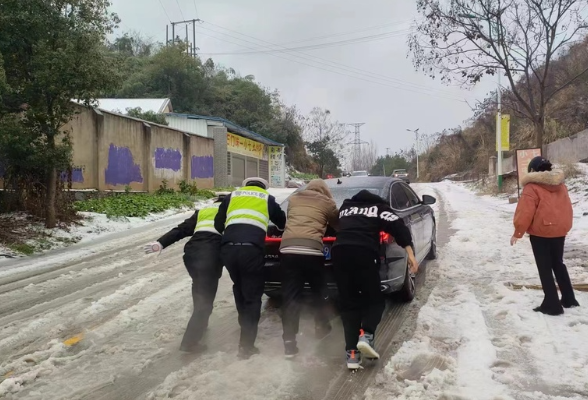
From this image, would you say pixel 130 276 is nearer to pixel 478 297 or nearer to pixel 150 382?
pixel 150 382

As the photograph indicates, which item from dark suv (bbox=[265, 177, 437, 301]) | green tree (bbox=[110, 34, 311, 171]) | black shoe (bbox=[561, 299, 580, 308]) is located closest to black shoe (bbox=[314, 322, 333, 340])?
dark suv (bbox=[265, 177, 437, 301])

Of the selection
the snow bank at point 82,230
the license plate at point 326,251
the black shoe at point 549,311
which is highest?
the license plate at point 326,251

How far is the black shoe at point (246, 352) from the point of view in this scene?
4.45 m

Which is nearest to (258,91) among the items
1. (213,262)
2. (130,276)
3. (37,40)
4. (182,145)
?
(182,145)

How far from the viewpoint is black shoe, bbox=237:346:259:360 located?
14.6 feet

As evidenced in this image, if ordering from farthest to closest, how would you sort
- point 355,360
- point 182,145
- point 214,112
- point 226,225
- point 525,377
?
point 214,112 < point 182,145 < point 226,225 < point 355,360 < point 525,377

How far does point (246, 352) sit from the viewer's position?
4.49 m

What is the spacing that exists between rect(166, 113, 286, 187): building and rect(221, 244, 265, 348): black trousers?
1021 inches

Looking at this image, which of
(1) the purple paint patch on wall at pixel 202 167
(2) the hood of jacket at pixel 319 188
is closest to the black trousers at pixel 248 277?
(2) the hood of jacket at pixel 319 188


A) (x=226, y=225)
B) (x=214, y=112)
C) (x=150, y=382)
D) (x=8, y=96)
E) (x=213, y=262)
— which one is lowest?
(x=150, y=382)

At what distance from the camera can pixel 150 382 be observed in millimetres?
4008

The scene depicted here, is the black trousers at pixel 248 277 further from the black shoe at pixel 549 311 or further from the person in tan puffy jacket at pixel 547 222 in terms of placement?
the black shoe at pixel 549 311

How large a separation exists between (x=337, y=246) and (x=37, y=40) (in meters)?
9.59

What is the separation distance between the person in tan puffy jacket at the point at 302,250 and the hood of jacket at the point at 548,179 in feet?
7.14
